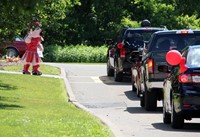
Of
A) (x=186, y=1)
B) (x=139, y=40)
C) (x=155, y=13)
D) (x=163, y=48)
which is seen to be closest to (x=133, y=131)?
(x=163, y=48)

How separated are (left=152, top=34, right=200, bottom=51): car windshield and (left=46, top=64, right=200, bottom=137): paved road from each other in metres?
1.47

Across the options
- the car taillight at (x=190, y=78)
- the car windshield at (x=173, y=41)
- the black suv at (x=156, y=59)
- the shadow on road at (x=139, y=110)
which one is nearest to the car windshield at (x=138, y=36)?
the black suv at (x=156, y=59)

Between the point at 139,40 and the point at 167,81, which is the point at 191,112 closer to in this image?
the point at 167,81

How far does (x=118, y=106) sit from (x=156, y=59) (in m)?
2.04

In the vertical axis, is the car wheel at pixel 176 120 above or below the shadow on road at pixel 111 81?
above

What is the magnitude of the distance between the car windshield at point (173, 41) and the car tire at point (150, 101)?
120 centimetres

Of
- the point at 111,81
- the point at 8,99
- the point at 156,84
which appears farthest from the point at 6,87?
the point at 111,81

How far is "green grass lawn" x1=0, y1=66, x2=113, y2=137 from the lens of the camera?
13.8 meters

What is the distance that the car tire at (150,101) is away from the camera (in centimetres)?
2028

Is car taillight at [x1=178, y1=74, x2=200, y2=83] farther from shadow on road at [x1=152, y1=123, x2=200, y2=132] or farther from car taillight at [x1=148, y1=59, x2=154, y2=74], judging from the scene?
car taillight at [x1=148, y1=59, x2=154, y2=74]

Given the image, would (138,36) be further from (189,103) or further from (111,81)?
(189,103)

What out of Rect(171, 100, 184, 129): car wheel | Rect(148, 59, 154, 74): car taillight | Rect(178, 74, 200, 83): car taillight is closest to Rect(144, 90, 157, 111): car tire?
Rect(148, 59, 154, 74): car taillight

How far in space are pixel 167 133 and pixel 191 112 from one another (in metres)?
0.63

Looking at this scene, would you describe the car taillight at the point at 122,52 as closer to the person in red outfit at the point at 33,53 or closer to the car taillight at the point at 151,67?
the person in red outfit at the point at 33,53
